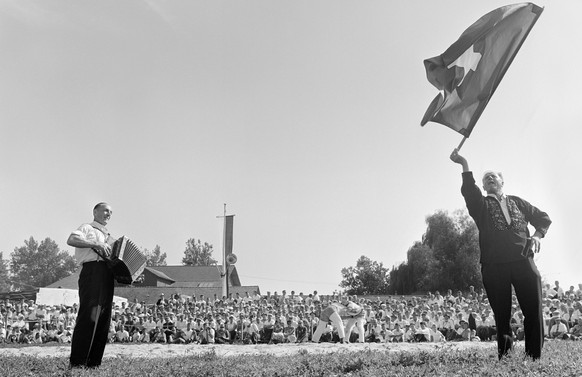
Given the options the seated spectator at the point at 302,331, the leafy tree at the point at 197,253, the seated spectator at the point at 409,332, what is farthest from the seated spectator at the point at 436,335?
the leafy tree at the point at 197,253

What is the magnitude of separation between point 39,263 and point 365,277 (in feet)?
327

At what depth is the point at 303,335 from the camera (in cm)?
2238

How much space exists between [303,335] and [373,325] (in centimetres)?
269

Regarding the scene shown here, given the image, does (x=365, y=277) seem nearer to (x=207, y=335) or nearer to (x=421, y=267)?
(x=421, y=267)

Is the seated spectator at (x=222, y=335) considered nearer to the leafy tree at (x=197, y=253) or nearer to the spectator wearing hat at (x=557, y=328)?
the spectator wearing hat at (x=557, y=328)

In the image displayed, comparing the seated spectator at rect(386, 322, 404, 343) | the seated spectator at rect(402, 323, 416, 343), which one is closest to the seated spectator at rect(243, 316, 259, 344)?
Answer: the seated spectator at rect(386, 322, 404, 343)

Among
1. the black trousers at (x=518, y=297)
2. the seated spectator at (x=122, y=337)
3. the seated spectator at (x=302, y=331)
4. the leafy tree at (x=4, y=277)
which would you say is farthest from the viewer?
the leafy tree at (x=4, y=277)

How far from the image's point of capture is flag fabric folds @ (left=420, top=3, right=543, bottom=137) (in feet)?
25.5

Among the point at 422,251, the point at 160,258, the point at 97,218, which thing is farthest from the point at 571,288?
the point at 160,258

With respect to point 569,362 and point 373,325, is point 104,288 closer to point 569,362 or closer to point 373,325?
point 569,362

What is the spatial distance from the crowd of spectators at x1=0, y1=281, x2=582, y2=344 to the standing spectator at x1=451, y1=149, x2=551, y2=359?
11772 mm

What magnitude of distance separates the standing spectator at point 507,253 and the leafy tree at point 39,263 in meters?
145

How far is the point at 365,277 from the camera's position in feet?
236

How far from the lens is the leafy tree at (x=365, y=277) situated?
70125 millimetres
